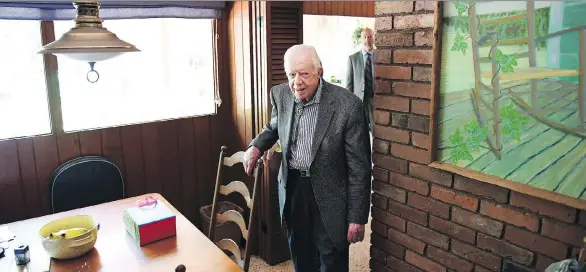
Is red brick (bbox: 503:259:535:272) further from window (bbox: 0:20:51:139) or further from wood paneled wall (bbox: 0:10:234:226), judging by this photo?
window (bbox: 0:20:51:139)

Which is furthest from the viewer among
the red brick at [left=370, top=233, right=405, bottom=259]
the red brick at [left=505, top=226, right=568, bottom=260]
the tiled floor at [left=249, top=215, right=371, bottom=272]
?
the tiled floor at [left=249, top=215, right=371, bottom=272]

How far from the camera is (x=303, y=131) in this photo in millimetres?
2025

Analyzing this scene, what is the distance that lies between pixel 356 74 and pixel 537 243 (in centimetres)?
271

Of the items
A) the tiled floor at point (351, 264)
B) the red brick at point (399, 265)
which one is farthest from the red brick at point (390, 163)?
the tiled floor at point (351, 264)

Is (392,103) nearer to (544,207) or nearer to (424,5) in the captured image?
(424,5)

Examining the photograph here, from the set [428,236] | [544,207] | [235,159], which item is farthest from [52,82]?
[544,207]

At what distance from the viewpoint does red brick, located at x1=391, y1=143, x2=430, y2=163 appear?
1.76 m

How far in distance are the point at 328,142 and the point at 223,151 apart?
59 centimetres

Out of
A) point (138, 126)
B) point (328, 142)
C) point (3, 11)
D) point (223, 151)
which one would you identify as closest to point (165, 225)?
point (223, 151)

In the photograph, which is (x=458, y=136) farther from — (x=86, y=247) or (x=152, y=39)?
(x=152, y=39)

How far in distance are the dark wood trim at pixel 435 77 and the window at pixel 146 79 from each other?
2.00 m

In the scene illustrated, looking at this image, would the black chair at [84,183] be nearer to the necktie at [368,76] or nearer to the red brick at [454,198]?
the red brick at [454,198]

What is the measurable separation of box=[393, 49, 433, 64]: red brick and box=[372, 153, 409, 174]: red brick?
1.38 ft

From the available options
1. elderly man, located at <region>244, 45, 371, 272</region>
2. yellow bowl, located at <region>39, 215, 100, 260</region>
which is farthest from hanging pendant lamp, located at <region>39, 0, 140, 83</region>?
elderly man, located at <region>244, 45, 371, 272</region>
